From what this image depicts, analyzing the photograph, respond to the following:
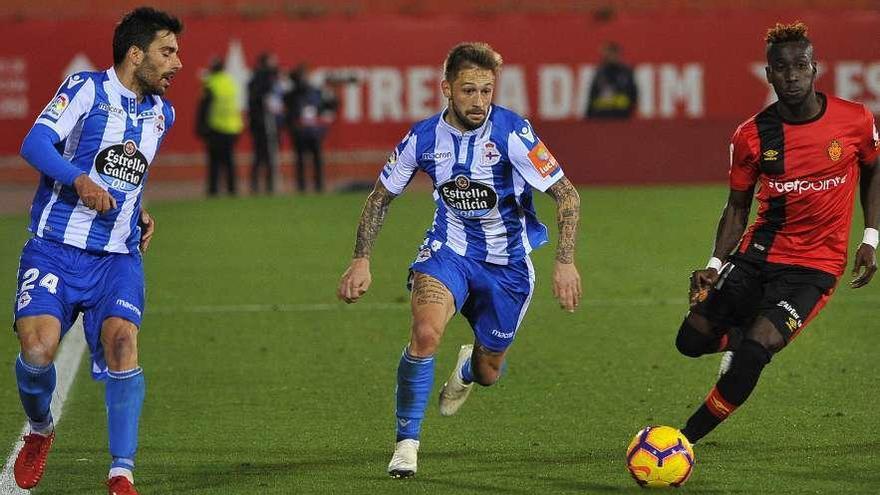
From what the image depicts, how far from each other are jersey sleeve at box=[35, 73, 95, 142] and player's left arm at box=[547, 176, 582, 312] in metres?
2.10

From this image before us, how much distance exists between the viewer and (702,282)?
300 inches

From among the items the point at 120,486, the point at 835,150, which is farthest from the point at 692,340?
the point at 120,486

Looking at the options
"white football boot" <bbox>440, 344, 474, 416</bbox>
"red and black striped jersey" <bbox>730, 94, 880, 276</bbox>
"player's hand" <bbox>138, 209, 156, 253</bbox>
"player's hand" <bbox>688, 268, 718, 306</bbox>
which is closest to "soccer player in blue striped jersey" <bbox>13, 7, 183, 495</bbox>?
"player's hand" <bbox>138, 209, 156, 253</bbox>

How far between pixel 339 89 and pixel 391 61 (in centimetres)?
105

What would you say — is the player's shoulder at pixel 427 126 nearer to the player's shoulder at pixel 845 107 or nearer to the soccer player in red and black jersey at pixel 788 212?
the soccer player in red and black jersey at pixel 788 212

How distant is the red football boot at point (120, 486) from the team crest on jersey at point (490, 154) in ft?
7.18

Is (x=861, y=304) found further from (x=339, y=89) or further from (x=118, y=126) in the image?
(x=339, y=89)

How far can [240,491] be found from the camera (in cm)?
712

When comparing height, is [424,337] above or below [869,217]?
below

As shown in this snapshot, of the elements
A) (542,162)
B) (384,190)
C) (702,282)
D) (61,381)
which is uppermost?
(542,162)

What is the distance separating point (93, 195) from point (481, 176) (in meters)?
1.86

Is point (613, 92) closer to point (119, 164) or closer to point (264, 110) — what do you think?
point (264, 110)

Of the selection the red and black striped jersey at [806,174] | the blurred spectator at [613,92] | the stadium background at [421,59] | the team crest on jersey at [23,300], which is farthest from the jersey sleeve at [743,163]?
the stadium background at [421,59]

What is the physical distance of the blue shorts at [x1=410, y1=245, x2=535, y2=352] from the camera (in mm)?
A: 7812
